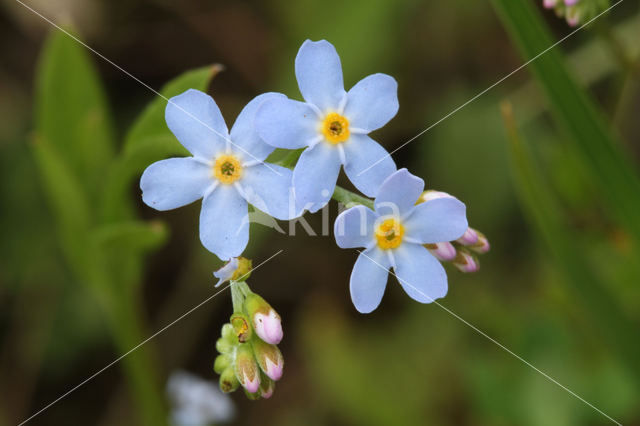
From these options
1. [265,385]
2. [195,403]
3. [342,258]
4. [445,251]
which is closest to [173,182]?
[265,385]

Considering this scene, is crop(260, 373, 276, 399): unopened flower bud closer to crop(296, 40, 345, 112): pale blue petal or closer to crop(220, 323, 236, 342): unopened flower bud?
crop(220, 323, 236, 342): unopened flower bud

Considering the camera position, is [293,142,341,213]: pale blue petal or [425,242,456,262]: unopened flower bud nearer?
[293,142,341,213]: pale blue petal

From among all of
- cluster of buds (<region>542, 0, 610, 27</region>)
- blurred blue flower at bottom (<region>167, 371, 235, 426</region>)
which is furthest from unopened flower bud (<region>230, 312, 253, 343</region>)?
blurred blue flower at bottom (<region>167, 371, 235, 426</region>)

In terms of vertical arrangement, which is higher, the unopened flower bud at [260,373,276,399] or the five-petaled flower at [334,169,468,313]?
the five-petaled flower at [334,169,468,313]

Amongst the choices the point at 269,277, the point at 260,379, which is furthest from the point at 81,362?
the point at 260,379

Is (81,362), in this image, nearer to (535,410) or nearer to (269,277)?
(269,277)

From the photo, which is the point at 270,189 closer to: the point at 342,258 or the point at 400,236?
the point at 400,236

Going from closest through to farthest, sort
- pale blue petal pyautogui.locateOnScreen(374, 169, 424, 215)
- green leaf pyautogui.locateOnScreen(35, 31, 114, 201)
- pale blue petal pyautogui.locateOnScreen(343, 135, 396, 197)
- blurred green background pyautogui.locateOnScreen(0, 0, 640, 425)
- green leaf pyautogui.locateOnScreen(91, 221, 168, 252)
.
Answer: pale blue petal pyautogui.locateOnScreen(374, 169, 424, 215), pale blue petal pyautogui.locateOnScreen(343, 135, 396, 197), green leaf pyautogui.locateOnScreen(91, 221, 168, 252), green leaf pyautogui.locateOnScreen(35, 31, 114, 201), blurred green background pyautogui.locateOnScreen(0, 0, 640, 425)
